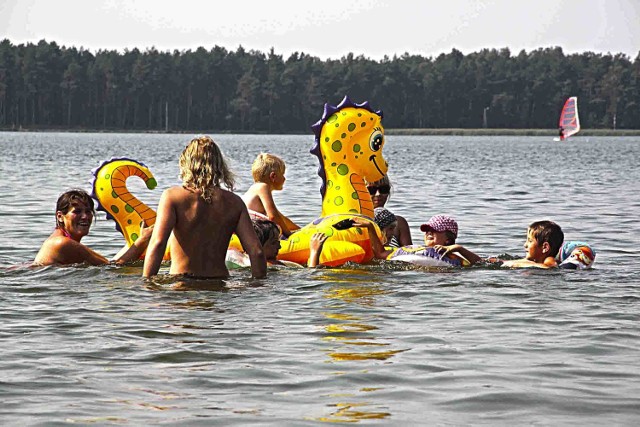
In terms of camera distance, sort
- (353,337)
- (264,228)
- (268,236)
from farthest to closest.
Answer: (268,236) → (264,228) → (353,337)

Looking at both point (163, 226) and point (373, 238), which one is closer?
point (163, 226)

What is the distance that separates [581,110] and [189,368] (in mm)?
155750

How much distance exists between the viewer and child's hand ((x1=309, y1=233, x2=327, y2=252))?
11227 millimetres

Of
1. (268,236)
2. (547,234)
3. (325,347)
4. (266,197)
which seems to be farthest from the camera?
(266,197)

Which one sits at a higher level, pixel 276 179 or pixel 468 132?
pixel 276 179

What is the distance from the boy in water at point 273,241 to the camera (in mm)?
10755

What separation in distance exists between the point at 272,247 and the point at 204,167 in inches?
79.8

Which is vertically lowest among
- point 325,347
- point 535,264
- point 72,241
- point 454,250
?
point 325,347

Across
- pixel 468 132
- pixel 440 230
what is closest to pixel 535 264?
pixel 440 230

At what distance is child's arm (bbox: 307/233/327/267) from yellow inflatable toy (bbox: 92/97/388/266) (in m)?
0.04

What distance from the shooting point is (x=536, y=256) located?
37.2 ft

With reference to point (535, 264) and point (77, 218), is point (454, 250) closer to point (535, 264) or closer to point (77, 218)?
point (535, 264)

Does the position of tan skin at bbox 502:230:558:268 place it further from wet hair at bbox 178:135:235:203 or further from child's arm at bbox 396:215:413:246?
wet hair at bbox 178:135:235:203

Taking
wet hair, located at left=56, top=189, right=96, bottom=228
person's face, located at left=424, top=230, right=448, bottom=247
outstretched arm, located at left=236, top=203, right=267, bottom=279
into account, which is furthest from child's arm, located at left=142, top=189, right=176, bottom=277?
person's face, located at left=424, top=230, right=448, bottom=247
